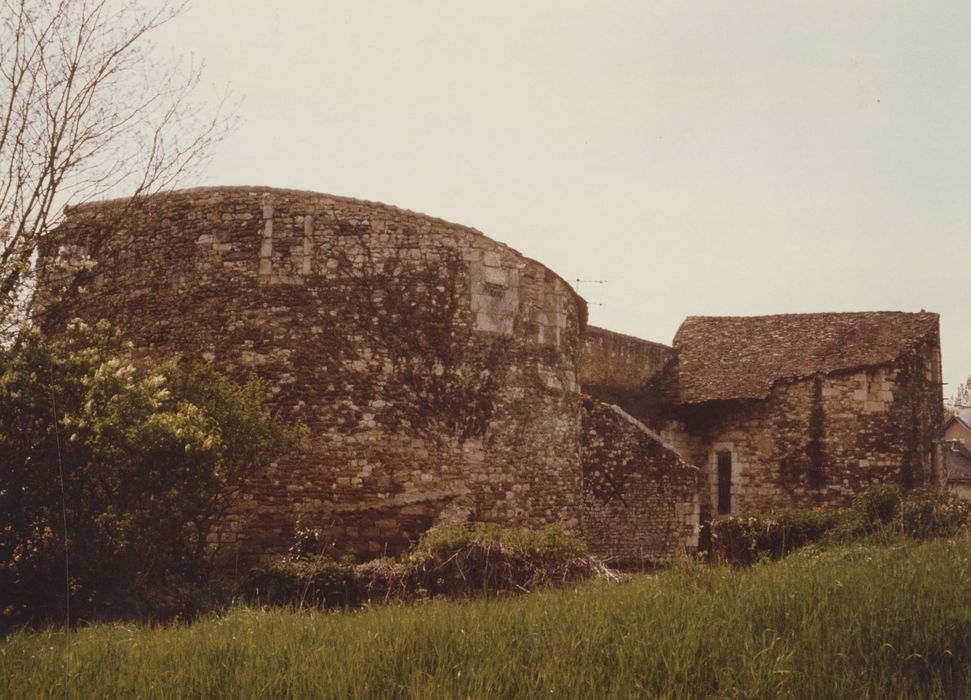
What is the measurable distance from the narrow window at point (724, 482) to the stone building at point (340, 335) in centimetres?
1300

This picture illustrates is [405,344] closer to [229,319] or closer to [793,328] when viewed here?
[229,319]

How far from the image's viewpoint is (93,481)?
8438mm

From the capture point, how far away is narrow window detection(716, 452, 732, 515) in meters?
24.9

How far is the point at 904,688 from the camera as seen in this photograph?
15.3ft

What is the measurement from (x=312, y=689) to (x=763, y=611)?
303 cm

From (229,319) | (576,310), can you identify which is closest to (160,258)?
(229,319)

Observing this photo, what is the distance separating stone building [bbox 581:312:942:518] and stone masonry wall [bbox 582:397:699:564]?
6007 millimetres

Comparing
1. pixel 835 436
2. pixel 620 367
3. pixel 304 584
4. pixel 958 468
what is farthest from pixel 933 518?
pixel 958 468

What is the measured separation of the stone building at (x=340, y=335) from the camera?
464 inches

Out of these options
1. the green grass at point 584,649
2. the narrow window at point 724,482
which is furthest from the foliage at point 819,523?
the narrow window at point 724,482

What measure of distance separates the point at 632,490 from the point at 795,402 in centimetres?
943

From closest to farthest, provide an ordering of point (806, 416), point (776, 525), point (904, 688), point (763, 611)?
point (904, 688)
point (763, 611)
point (776, 525)
point (806, 416)

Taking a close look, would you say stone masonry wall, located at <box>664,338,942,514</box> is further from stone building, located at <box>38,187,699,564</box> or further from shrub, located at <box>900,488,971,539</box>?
stone building, located at <box>38,187,699,564</box>

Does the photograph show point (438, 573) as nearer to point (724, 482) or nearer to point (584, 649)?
point (584, 649)
